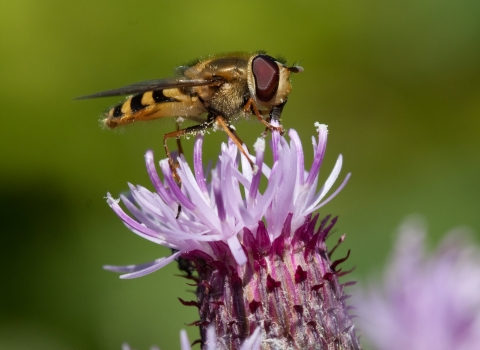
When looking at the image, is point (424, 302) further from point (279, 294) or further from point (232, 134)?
point (232, 134)

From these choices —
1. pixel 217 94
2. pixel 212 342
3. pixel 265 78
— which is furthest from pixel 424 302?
pixel 217 94

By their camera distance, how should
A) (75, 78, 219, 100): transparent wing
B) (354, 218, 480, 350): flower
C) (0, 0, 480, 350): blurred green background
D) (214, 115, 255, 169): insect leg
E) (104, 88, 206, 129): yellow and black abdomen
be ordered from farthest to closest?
(0, 0, 480, 350): blurred green background, (104, 88, 206, 129): yellow and black abdomen, (75, 78, 219, 100): transparent wing, (214, 115, 255, 169): insect leg, (354, 218, 480, 350): flower

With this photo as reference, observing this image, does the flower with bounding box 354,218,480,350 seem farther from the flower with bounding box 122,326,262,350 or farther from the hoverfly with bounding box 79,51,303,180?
the hoverfly with bounding box 79,51,303,180

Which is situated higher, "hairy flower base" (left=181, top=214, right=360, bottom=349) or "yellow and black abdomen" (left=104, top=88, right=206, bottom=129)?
"yellow and black abdomen" (left=104, top=88, right=206, bottom=129)

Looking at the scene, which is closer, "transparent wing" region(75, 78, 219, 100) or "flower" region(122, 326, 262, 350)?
"flower" region(122, 326, 262, 350)

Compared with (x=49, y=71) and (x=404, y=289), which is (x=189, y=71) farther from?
(x=49, y=71)

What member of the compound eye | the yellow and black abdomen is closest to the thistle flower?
the compound eye
